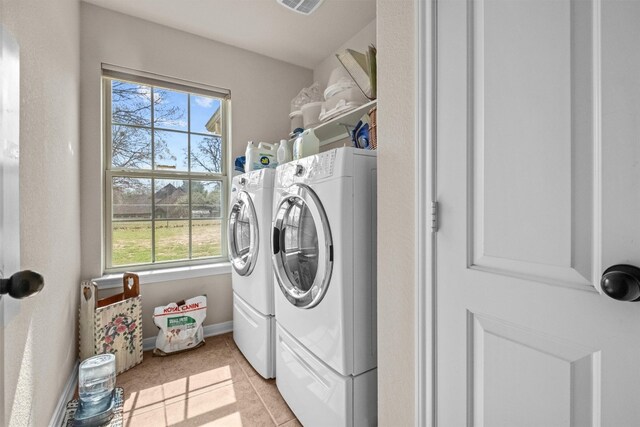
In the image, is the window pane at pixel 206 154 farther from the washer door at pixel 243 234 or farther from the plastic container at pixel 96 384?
the plastic container at pixel 96 384

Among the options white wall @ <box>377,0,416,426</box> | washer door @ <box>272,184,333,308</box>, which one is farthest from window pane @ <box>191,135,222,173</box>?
white wall @ <box>377,0,416,426</box>

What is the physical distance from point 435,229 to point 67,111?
87.0 inches

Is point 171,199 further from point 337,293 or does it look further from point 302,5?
point 337,293

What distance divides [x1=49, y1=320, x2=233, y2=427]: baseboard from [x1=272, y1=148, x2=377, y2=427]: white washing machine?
1.26 m

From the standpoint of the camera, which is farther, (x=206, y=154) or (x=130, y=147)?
(x=206, y=154)

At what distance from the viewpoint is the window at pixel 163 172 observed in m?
2.35

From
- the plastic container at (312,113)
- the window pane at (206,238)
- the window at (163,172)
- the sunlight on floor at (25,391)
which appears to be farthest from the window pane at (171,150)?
the sunlight on floor at (25,391)

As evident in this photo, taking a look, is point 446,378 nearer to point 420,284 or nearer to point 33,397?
point 420,284

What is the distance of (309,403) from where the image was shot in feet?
4.66

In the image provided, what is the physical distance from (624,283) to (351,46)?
2.60m

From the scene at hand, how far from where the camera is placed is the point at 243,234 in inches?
85.3

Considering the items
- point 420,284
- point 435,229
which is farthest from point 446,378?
point 435,229

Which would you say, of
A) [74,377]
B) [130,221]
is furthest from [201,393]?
[130,221]

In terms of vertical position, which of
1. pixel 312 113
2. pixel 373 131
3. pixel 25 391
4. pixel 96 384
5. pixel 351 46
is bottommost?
pixel 96 384
